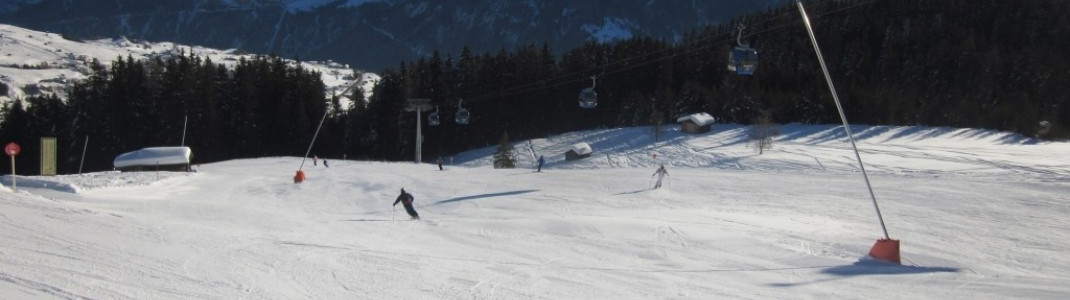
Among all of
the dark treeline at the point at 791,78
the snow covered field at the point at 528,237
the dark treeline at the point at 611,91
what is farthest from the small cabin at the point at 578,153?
the snow covered field at the point at 528,237

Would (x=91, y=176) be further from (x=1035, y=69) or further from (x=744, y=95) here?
(x=1035, y=69)

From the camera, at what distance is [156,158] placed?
149ft

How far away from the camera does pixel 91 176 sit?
104 feet

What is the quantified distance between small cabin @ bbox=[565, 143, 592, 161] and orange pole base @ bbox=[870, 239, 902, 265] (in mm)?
53998

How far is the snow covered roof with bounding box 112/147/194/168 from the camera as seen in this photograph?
45.1m

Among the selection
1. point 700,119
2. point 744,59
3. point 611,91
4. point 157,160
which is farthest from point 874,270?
point 611,91

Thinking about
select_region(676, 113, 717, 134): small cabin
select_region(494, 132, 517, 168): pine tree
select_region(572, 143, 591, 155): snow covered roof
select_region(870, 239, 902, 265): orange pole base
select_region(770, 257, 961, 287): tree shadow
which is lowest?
select_region(770, 257, 961, 287): tree shadow

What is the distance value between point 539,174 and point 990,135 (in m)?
44.3

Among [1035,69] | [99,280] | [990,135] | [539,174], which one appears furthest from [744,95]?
[99,280]

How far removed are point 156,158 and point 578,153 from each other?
117 ft

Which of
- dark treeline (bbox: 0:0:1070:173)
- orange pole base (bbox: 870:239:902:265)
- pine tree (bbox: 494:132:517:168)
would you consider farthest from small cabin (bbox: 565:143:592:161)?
orange pole base (bbox: 870:239:902:265)

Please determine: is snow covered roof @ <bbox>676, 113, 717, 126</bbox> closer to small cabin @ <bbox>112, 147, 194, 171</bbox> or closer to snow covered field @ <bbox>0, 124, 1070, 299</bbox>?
snow covered field @ <bbox>0, 124, 1070, 299</bbox>

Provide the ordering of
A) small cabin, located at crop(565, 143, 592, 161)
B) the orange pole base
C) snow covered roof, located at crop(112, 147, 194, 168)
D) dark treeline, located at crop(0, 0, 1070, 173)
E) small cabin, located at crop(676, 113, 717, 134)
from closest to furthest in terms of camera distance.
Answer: the orange pole base
snow covered roof, located at crop(112, 147, 194, 168)
small cabin, located at crop(565, 143, 592, 161)
dark treeline, located at crop(0, 0, 1070, 173)
small cabin, located at crop(676, 113, 717, 134)

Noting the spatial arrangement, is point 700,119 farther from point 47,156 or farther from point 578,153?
point 47,156
